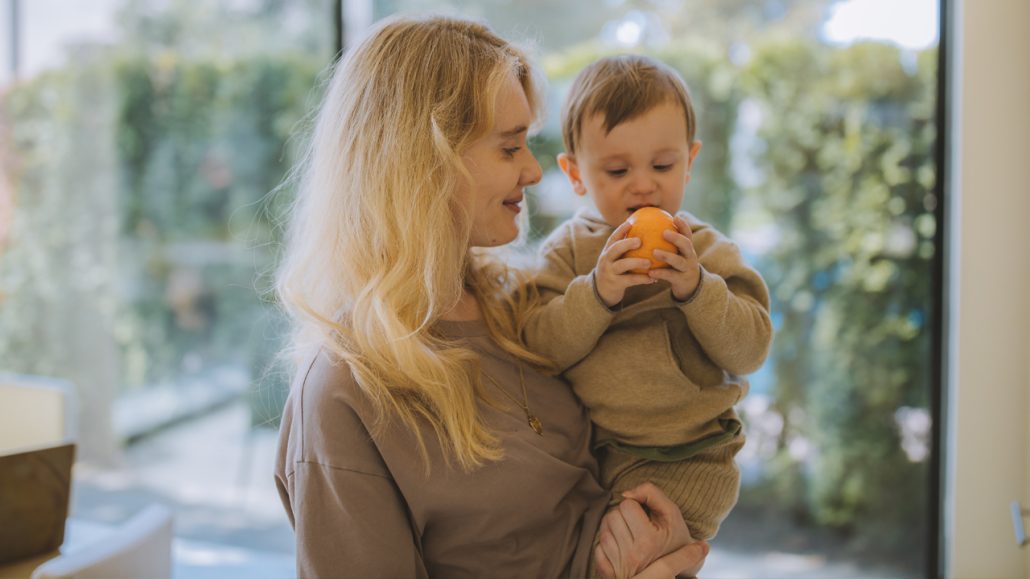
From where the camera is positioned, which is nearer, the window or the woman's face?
the woman's face

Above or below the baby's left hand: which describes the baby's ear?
above

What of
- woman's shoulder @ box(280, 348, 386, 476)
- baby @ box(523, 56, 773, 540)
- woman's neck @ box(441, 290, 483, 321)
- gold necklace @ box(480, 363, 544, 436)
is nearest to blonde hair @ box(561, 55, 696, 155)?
baby @ box(523, 56, 773, 540)

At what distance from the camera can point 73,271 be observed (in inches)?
129

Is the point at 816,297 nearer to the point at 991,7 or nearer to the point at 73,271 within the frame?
the point at 991,7

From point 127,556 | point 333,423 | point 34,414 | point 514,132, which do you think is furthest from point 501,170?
point 34,414

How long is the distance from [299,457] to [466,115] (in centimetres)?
60

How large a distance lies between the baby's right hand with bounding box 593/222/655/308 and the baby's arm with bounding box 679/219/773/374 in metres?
0.10

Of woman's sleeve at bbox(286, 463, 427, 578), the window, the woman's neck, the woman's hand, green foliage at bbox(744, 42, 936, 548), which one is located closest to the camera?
woman's sleeve at bbox(286, 463, 427, 578)

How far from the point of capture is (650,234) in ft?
4.07

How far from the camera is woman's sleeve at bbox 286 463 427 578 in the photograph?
1.18 metres

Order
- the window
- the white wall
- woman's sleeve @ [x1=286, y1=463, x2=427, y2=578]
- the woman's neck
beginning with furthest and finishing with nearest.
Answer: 1. the window
2. the white wall
3. the woman's neck
4. woman's sleeve @ [x1=286, y1=463, x2=427, y2=578]

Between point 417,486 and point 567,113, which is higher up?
point 567,113

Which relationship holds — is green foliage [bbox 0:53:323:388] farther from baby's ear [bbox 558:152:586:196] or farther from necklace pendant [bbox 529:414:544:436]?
necklace pendant [bbox 529:414:544:436]

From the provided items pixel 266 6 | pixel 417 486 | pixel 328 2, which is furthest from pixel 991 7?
pixel 266 6
